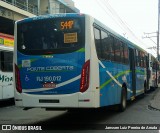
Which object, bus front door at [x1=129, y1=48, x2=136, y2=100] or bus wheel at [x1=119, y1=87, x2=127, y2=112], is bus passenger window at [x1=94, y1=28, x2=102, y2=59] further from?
bus front door at [x1=129, y1=48, x2=136, y2=100]

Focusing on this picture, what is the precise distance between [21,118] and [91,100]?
3357 mm

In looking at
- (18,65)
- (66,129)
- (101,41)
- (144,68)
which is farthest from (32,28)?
(144,68)

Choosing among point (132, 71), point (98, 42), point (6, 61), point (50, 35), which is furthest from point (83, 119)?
point (6, 61)

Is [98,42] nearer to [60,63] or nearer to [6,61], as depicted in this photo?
[60,63]

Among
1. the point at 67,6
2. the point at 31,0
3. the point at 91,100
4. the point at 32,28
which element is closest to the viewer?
the point at 91,100

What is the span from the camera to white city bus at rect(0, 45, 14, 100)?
52.6 feet

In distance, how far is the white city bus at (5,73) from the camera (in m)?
16.0

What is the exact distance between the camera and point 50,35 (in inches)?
409

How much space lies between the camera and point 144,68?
69.8ft

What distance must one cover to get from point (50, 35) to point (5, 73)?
6.46 meters

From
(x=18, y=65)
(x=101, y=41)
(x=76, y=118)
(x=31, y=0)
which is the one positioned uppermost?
(x=31, y=0)

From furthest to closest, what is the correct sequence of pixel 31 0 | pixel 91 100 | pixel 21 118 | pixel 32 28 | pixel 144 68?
pixel 31 0, pixel 144 68, pixel 21 118, pixel 32 28, pixel 91 100

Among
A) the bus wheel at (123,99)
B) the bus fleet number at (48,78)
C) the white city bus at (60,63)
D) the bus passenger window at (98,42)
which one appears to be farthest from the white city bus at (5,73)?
the bus passenger window at (98,42)

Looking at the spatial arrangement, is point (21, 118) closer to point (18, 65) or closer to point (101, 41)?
point (18, 65)
